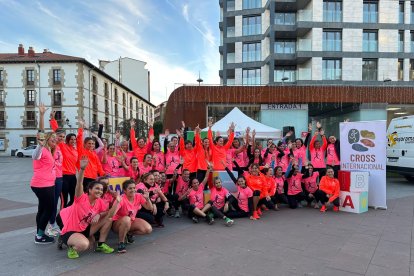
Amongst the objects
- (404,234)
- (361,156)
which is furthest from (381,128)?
(404,234)

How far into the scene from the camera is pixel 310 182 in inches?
316

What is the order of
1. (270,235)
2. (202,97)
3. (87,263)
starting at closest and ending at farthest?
1. (87,263)
2. (270,235)
3. (202,97)

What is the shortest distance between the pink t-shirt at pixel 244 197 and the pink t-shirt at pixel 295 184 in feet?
5.56

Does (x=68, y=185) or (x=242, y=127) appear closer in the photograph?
(x=68, y=185)

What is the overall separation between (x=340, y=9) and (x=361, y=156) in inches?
1033

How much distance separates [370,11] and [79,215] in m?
32.9

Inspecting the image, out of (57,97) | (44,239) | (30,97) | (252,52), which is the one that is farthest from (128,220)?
(30,97)

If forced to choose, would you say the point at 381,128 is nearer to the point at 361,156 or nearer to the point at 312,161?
the point at 361,156

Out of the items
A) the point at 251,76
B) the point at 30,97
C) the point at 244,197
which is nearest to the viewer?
the point at 244,197

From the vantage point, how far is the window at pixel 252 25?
34.1 metres

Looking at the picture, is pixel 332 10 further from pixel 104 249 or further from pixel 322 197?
pixel 104 249

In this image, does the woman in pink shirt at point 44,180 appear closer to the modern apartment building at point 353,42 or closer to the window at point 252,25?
the modern apartment building at point 353,42

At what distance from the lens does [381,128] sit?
25.4 ft

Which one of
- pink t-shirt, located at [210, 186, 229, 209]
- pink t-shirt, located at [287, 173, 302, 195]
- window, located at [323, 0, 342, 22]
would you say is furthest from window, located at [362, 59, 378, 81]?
pink t-shirt, located at [210, 186, 229, 209]
